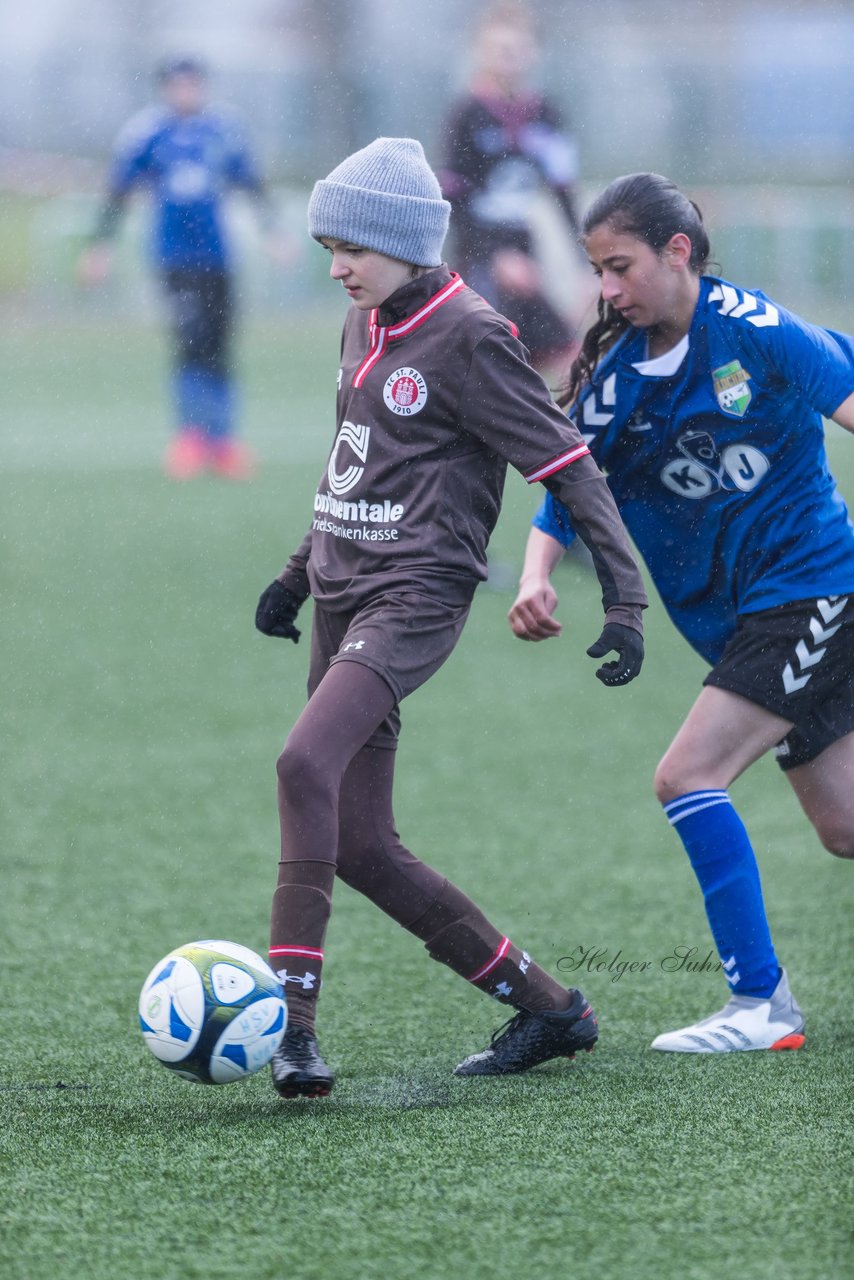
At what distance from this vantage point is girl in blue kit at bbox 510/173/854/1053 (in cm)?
354

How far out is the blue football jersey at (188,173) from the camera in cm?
1159

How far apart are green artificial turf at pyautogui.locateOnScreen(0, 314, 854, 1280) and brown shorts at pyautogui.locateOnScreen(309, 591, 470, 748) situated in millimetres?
733

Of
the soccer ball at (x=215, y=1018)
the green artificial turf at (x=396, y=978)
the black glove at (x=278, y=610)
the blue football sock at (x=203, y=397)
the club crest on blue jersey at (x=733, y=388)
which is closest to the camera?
the green artificial turf at (x=396, y=978)

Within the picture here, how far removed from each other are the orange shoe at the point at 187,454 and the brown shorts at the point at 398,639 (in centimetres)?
912

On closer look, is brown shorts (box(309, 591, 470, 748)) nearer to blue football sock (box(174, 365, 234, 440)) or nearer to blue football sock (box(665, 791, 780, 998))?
blue football sock (box(665, 791, 780, 998))

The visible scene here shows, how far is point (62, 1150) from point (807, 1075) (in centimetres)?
135

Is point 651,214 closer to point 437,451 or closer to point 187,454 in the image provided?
point 437,451

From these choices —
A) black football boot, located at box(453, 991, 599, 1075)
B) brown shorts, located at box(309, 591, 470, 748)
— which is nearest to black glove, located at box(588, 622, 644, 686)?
brown shorts, located at box(309, 591, 470, 748)

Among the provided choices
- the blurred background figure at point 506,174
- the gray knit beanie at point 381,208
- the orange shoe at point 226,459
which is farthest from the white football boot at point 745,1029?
the orange shoe at point 226,459

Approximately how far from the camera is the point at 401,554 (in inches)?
132

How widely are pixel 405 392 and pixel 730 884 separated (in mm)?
1168

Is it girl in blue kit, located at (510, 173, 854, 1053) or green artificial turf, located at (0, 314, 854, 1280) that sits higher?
girl in blue kit, located at (510, 173, 854, 1053)

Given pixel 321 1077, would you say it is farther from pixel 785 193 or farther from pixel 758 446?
pixel 785 193

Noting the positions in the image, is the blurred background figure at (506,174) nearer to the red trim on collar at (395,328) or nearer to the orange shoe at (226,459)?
the orange shoe at (226,459)
